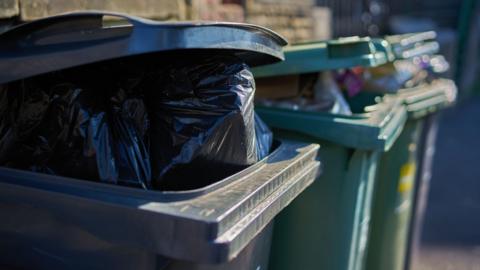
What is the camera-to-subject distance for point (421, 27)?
9.20 m

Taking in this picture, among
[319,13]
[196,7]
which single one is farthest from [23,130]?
[319,13]

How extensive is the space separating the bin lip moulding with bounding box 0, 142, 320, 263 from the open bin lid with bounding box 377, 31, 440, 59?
1419 mm

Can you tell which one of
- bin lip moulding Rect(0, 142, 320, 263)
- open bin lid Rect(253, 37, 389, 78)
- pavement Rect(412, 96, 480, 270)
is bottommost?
pavement Rect(412, 96, 480, 270)

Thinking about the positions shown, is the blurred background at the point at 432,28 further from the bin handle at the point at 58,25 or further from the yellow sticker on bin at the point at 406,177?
the bin handle at the point at 58,25

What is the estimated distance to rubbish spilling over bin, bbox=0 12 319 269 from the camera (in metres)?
1.25

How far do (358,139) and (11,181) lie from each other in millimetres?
1231

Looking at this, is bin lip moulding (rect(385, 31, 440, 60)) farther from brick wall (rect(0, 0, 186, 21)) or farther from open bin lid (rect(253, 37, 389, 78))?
brick wall (rect(0, 0, 186, 21))

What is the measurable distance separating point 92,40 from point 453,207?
4.44 metres

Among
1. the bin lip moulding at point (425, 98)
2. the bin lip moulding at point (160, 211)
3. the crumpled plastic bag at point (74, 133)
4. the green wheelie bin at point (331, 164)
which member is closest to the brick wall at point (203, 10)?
the crumpled plastic bag at point (74, 133)

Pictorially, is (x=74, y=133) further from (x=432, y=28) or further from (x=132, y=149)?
(x=432, y=28)

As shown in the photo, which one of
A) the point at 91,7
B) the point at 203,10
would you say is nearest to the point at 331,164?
the point at 91,7

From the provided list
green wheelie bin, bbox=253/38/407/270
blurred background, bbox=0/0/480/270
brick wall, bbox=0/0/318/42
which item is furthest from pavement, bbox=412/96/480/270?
brick wall, bbox=0/0/318/42

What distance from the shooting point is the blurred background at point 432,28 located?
306 centimetres

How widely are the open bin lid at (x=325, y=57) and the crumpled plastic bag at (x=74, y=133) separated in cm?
90
